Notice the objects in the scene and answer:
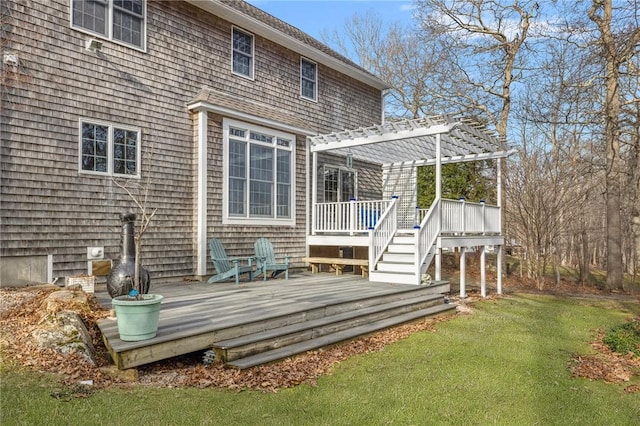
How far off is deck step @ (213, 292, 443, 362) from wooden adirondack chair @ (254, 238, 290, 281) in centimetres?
266

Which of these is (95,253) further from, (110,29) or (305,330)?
(305,330)

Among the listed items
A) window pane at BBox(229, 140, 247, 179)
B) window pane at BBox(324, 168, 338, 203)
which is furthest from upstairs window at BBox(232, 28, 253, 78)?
window pane at BBox(324, 168, 338, 203)

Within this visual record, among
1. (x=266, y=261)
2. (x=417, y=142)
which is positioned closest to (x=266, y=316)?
(x=266, y=261)

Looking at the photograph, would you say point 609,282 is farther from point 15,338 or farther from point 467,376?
point 15,338

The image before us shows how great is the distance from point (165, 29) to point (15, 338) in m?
6.42

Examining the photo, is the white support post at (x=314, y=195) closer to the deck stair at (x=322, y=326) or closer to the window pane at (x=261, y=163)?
the window pane at (x=261, y=163)

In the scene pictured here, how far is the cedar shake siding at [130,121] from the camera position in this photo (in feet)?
22.2

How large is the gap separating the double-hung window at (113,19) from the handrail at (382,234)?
5.66m

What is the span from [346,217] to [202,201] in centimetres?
362

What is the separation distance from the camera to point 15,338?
439 cm

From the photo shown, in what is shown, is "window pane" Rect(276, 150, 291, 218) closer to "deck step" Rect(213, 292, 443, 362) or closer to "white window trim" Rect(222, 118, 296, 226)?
"white window trim" Rect(222, 118, 296, 226)

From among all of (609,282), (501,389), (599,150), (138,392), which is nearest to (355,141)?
(501,389)

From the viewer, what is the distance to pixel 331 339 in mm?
A: 5598

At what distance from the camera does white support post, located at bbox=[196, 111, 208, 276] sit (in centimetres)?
885
